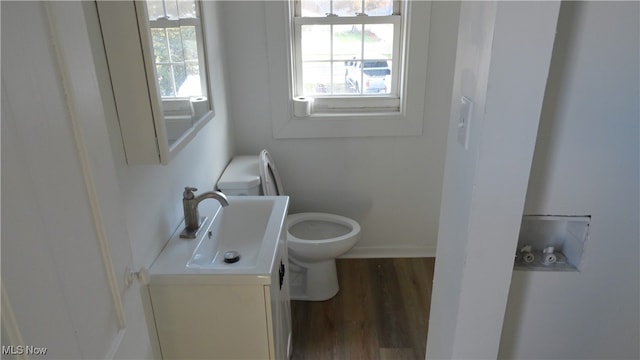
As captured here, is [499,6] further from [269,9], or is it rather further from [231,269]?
[269,9]

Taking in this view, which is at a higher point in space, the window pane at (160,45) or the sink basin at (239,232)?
the window pane at (160,45)

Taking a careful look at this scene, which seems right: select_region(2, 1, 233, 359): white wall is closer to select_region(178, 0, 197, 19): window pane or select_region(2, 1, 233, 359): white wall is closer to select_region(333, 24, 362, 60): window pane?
select_region(178, 0, 197, 19): window pane

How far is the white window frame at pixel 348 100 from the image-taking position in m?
2.21

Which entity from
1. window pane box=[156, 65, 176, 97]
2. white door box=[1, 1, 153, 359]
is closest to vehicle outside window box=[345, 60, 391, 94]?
window pane box=[156, 65, 176, 97]

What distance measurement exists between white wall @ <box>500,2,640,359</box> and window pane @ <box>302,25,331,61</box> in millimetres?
1607

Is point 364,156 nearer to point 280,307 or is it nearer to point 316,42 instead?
point 316,42

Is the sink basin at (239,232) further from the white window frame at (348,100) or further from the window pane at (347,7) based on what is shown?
the window pane at (347,7)

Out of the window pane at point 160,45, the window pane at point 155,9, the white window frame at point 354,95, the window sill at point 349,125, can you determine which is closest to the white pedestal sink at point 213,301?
the window pane at point 160,45

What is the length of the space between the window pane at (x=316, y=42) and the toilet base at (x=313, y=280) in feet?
3.74

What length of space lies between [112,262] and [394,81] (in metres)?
1.96

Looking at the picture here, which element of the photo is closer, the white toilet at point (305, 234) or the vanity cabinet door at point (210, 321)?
the vanity cabinet door at point (210, 321)

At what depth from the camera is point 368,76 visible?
8.03ft

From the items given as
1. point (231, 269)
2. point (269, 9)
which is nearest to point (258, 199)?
point (231, 269)

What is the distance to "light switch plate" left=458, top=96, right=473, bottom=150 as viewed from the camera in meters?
0.97
